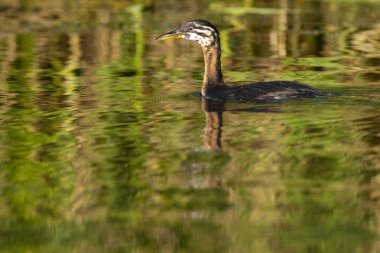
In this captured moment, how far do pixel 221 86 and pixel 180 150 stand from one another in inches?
156

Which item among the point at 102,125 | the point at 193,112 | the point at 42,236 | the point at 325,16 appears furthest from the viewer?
the point at 325,16

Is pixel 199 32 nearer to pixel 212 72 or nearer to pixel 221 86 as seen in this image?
pixel 212 72

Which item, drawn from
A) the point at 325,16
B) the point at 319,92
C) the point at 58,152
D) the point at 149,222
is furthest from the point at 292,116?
the point at 325,16

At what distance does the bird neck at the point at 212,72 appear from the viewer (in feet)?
42.6

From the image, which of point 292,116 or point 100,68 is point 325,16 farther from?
point 292,116

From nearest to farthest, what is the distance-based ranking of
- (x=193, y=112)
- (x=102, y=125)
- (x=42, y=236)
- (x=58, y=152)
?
(x=42, y=236)
(x=58, y=152)
(x=102, y=125)
(x=193, y=112)

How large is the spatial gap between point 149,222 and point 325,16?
1456 cm

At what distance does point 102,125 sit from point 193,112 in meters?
1.34

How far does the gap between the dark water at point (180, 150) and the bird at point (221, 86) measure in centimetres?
30

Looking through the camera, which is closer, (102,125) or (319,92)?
(102,125)

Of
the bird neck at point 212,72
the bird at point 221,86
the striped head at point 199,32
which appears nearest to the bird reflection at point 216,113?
the bird at point 221,86

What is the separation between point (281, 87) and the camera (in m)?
12.0

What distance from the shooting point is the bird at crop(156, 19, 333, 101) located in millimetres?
11867

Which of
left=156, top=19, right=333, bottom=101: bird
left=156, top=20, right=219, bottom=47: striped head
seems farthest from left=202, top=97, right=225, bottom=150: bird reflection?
left=156, top=20, right=219, bottom=47: striped head
